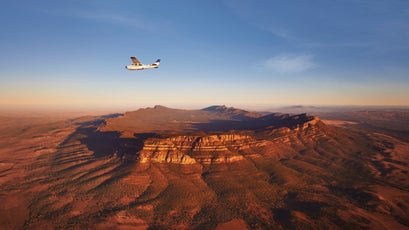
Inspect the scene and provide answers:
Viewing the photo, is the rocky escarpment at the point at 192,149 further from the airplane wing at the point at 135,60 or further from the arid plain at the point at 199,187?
the airplane wing at the point at 135,60

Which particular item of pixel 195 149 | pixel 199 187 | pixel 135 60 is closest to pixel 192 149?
pixel 195 149

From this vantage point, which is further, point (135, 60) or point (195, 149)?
point (195, 149)

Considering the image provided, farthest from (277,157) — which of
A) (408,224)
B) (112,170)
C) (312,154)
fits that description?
(112,170)

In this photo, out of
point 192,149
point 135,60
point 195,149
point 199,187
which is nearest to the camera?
point 135,60

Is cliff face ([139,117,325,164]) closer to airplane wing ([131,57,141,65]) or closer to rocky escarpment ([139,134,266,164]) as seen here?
rocky escarpment ([139,134,266,164])

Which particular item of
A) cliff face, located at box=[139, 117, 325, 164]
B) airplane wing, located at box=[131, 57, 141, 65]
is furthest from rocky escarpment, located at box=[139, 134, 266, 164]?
airplane wing, located at box=[131, 57, 141, 65]

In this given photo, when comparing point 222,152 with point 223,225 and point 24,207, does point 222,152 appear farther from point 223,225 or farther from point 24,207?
point 24,207

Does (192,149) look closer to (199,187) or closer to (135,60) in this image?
(199,187)

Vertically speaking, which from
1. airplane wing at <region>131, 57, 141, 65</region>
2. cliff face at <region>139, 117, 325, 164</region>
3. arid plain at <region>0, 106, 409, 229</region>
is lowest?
arid plain at <region>0, 106, 409, 229</region>

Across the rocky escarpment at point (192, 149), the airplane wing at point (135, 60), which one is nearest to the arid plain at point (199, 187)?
the rocky escarpment at point (192, 149)

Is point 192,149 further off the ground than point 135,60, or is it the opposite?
point 135,60
